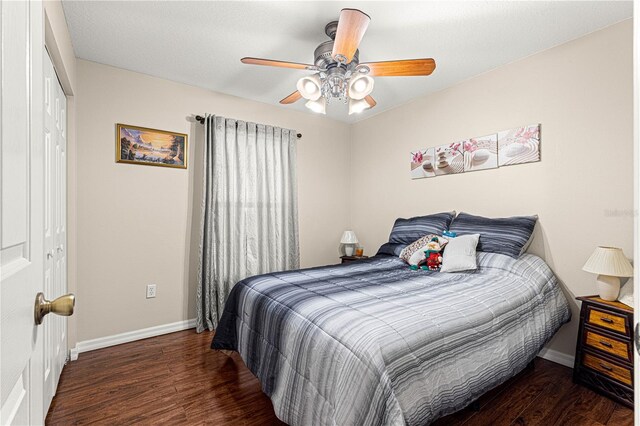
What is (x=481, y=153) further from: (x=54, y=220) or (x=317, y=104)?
(x=54, y=220)

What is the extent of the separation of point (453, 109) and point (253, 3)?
7.13 feet

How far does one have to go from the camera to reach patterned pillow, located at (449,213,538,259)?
7.91 ft

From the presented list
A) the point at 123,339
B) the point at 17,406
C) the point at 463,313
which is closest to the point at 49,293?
the point at 123,339

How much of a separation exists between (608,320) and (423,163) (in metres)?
2.03

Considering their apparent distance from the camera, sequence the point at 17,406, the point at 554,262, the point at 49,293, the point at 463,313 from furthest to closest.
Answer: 1. the point at 554,262
2. the point at 49,293
3. the point at 463,313
4. the point at 17,406

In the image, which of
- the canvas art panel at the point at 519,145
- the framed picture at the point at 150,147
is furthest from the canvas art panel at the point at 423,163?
the framed picture at the point at 150,147

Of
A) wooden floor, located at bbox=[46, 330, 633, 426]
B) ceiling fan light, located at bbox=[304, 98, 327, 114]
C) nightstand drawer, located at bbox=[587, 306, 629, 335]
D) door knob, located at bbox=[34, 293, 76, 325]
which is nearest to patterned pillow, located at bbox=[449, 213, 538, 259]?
nightstand drawer, located at bbox=[587, 306, 629, 335]

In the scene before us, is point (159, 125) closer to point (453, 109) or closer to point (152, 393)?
point (152, 393)

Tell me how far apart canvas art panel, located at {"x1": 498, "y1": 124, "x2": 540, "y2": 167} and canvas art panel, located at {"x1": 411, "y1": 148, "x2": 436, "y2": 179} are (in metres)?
0.69

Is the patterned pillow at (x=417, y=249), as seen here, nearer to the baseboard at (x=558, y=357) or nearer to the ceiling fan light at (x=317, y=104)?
the baseboard at (x=558, y=357)

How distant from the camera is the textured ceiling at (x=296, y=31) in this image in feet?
6.63

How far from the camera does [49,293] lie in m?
1.83

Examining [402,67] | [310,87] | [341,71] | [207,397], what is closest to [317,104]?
[310,87]

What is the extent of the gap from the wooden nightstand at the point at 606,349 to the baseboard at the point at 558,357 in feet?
0.92
